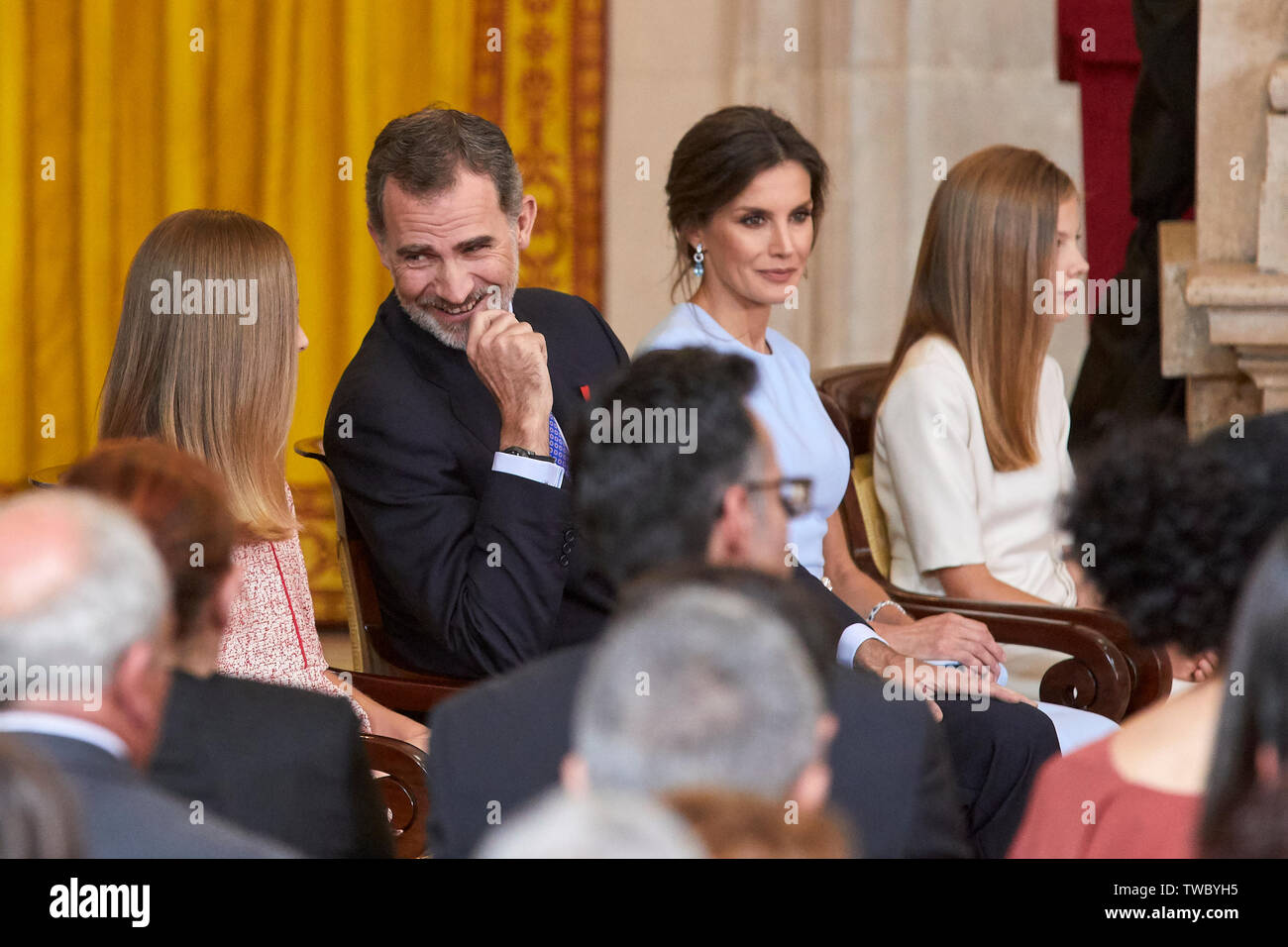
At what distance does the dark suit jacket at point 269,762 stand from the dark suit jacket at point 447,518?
2.57 ft

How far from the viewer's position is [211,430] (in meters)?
2.33

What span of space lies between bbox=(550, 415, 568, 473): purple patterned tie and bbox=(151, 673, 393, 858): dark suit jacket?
1.01m

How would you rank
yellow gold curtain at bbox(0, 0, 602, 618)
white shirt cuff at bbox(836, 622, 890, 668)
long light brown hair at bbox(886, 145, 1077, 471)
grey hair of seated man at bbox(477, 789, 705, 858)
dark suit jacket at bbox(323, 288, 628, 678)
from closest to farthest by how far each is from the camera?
grey hair of seated man at bbox(477, 789, 705, 858), dark suit jacket at bbox(323, 288, 628, 678), white shirt cuff at bbox(836, 622, 890, 668), long light brown hair at bbox(886, 145, 1077, 471), yellow gold curtain at bbox(0, 0, 602, 618)

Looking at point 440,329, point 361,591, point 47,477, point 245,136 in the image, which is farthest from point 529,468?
point 245,136

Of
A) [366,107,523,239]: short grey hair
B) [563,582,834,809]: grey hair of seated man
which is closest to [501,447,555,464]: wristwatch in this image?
[366,107,523,239]: short grey hair

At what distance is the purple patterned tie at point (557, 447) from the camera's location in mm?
2723

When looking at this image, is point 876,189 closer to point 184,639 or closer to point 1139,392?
point 1139,392

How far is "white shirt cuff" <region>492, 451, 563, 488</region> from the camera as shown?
8.29 feet

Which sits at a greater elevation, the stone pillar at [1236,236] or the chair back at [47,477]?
the stone pillar at [1236,236]

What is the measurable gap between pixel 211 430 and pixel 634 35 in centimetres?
290

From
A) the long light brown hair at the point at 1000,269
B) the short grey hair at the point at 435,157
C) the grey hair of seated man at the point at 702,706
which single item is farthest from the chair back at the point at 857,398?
the grey hair of seated man at the point at 702,706

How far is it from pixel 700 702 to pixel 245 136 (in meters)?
4.24

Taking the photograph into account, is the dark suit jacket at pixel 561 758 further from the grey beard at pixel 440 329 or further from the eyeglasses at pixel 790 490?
the grey beard at pixel 440 329

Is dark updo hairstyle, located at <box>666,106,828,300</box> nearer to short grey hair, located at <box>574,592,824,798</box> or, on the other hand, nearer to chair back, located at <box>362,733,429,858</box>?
chair back, located at <box>362,733,429,858</box>
